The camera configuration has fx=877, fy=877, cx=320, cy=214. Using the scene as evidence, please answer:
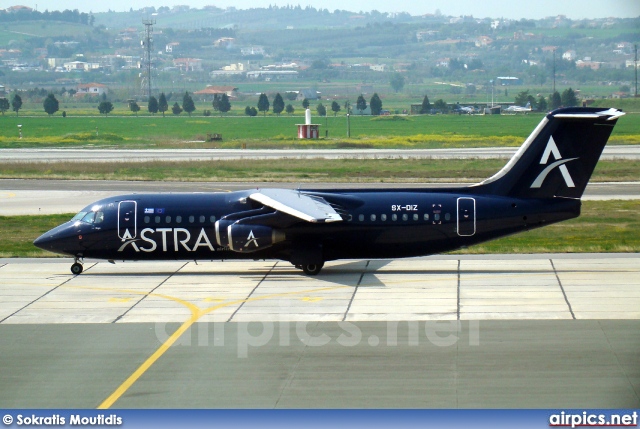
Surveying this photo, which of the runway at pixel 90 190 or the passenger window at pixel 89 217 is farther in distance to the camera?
the runway at pixel 90 190

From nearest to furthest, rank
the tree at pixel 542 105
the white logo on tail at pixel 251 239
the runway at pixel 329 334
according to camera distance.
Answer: the runway at pixel 329 334, the white logo on tail at pixel 251 239, the tree at pixel 542 105

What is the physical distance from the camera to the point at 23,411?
62.9 feet

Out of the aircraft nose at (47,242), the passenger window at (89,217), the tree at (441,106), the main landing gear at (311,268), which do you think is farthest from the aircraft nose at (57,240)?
the tree at (441,106)

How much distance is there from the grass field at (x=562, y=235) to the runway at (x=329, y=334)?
2.04 metres

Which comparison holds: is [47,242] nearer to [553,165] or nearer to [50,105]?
[553,165]

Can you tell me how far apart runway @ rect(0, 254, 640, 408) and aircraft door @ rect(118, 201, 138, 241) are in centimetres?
177

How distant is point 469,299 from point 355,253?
234 inches

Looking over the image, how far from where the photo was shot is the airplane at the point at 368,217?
33500mm

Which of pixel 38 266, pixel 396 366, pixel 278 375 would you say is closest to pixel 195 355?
pixel 278 375

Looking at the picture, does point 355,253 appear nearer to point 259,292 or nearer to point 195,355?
point 259,292

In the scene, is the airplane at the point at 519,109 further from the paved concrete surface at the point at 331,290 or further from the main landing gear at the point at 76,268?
the main landing gear at the point at 76,268

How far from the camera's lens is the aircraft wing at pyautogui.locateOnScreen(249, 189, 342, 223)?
101 feet

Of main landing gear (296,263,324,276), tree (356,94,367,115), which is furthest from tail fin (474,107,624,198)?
tree (356,94,367,115)

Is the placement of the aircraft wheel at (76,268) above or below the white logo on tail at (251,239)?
below
